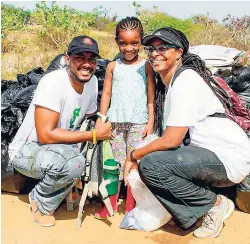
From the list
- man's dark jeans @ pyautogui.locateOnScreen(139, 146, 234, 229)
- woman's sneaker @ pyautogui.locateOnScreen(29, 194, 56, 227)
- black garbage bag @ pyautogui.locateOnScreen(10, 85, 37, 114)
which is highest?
black garbage bag @ pyautogui.locateOnScreen(10, 85, 37, 114)

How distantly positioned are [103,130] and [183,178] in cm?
74

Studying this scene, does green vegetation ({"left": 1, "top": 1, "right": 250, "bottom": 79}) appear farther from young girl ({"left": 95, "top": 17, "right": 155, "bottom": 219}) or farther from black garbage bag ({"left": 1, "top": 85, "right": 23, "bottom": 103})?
Result: young girl ({"left": 95, "top": 17, "right": 155, "bottom": 219})

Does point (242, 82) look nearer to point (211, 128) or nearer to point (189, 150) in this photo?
point (211, 128)

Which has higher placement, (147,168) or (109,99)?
(109,99)

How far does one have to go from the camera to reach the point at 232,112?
11.4ft

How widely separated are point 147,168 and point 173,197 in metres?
0.30

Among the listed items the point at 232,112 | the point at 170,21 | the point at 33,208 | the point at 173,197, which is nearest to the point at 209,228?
the point at 173,197

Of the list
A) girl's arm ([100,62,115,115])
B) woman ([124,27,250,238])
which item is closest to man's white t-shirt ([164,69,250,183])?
woman ([124,27,250,238])

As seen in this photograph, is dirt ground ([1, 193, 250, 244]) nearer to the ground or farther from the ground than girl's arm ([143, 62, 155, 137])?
nearer to the ground

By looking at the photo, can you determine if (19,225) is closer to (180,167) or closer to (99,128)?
(99,128)

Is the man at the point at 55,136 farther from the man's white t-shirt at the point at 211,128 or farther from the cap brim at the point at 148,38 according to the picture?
the man's white t-shirt at the point at 211,128

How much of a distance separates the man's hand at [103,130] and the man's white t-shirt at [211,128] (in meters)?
0.50

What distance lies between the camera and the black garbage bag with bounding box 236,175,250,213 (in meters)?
3.46

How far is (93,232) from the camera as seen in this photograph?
10.3ft
